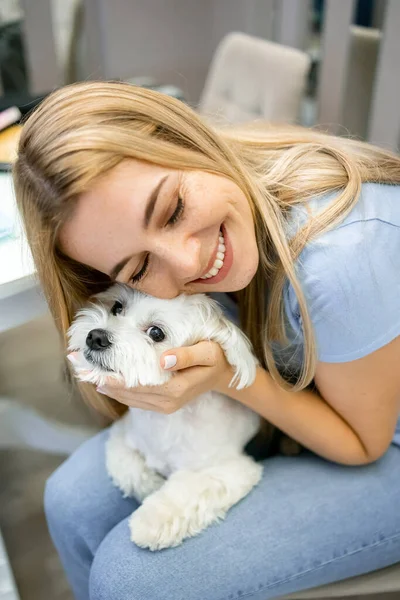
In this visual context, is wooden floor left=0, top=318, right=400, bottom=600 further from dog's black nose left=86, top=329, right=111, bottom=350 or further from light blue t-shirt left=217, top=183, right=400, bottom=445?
dog's black nose left=86, top=329, right=111, bottom=350

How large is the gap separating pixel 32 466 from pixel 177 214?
109 cm

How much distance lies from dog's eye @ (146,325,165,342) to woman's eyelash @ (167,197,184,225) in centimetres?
15

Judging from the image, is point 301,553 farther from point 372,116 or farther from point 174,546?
point 372,116

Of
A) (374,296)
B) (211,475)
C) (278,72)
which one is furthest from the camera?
(278,72)

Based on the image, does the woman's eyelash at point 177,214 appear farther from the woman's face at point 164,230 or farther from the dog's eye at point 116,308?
the dog's eye at point 116,308

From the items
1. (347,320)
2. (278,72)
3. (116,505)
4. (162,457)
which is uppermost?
(278,72)

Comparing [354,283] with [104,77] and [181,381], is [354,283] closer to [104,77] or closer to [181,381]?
[181,381]

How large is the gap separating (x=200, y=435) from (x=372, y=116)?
4.27 feet

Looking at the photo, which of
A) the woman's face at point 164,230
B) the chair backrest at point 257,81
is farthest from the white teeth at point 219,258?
the chair backrest at point 257,81

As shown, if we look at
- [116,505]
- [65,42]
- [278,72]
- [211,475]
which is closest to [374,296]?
[211,475]

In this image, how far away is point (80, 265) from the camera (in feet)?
2.72

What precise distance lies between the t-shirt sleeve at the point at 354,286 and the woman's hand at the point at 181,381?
0.15 meters

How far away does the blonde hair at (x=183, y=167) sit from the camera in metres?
0.68

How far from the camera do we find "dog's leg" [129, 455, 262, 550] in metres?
0.82
